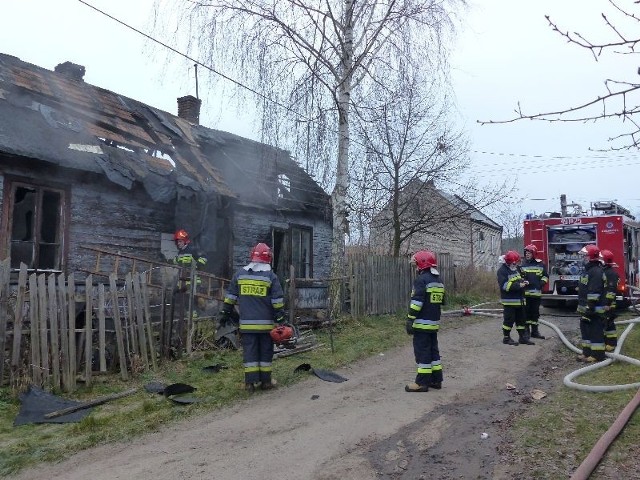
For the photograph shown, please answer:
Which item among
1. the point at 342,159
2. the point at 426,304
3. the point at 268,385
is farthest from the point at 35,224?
the point at 426,304

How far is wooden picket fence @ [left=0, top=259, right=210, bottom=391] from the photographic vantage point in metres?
6.30

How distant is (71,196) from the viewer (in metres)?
10.3

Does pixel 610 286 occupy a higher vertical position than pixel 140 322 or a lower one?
higher

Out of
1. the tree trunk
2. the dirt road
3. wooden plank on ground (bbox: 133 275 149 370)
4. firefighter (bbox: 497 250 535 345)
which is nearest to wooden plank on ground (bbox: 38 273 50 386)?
wooden plank on ground (bbox: 133 275 149 370)

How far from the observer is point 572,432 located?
480 cm

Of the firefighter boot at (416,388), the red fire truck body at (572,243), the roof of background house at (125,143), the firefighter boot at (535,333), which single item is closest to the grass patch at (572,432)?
the firefighter boot at (416,388)

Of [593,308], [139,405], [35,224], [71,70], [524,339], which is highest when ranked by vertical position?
[71,70]

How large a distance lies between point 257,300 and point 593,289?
5.31 metres

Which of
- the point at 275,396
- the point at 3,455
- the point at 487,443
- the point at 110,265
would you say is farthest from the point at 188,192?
the point at 487,443

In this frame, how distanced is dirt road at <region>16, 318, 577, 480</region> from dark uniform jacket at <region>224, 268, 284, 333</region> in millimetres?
850

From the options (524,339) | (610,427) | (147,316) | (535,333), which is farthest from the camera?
(535,333)

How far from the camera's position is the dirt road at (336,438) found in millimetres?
4148

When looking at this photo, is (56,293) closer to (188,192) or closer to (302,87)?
(188,192)

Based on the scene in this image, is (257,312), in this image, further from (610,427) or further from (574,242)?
(574,242)
